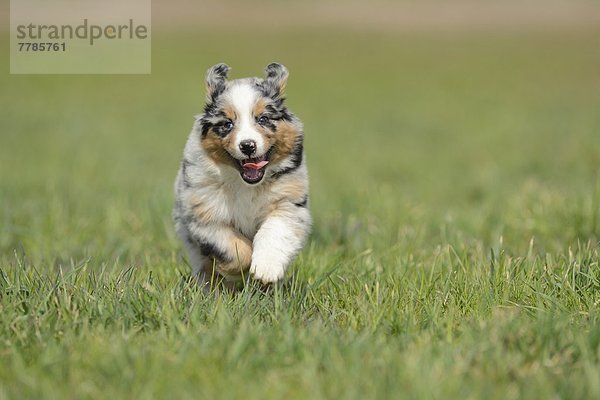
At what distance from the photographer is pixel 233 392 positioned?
289cm

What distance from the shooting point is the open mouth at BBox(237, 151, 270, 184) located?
14.1 feet

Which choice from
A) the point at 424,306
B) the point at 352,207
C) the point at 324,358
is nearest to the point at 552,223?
the point at 352,207

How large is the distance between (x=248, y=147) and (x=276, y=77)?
605mm

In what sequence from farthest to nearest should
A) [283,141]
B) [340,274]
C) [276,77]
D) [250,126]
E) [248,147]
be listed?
1. [340,274]
2. [276,77]
3. [283,141]
4. [250,126]
5. [248,147]

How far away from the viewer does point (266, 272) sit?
4176 millimetres

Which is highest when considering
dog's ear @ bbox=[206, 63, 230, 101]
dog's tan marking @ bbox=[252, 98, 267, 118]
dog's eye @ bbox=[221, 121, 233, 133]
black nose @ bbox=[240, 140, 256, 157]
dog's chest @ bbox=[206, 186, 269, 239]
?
dog's ear @ bbox=[206, 63, 230, 101]

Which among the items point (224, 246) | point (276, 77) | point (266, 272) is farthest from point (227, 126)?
point (266, 272)

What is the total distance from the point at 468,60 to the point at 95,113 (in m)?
13.8

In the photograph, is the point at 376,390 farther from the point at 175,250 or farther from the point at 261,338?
the point at 175,250

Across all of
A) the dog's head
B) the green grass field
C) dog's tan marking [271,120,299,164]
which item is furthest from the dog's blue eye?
the green grass field

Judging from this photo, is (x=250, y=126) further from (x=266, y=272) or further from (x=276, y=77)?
(x=266, y=272)

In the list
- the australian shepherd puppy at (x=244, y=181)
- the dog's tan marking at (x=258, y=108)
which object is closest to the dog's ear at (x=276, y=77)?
the australian shepherd puppy at (x=244, y=181)

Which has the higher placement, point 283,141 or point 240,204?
point 283,141

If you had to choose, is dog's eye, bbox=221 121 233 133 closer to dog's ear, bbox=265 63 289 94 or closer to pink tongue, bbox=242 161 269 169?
pink tongue, bbox=242 161 269 169
